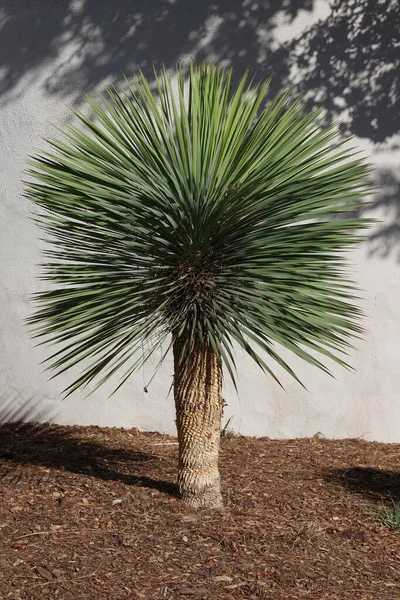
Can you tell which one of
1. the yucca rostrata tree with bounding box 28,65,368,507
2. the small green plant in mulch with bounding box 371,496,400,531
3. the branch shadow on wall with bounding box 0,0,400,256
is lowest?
the small green plant in mulch with bounding box 371,496,400,531

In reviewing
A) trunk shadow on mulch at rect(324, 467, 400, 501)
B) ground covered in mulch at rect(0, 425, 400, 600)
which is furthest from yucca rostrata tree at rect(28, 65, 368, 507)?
trunk shadow on mulch at rect(324, 467, 400, 501)

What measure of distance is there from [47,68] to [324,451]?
3305 mm

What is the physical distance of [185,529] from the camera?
3879mm

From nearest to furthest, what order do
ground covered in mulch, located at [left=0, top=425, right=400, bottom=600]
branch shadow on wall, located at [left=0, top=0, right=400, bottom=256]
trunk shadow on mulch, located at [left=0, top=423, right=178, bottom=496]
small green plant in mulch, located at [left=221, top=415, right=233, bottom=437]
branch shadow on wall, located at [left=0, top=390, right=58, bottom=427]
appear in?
1. ground covered in mulch, located at [left=0, top=425, right=400, bottom=600]
2. trunk shadow on mulch, located at [left=0, top=423, right=178, bottom=496]
3. branch shadow on wall, located at [left=0, top=0, right=400, bottom=256]
4. small green plant in mulch, located at [left=221, top=415, right=233, bottom=437]
5. branch shadow on wall, located at [left=0, top=390, right=58, bottom=427]

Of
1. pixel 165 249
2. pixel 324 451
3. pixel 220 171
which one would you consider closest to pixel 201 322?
Result: pixel 165 249

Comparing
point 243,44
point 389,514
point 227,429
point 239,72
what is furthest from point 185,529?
point 243,44

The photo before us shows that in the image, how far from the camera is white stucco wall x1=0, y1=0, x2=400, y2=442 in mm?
5781

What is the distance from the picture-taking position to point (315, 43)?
5.79 metres

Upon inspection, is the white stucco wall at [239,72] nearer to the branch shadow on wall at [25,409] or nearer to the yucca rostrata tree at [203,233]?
the branch shadow on wall at [25,409]

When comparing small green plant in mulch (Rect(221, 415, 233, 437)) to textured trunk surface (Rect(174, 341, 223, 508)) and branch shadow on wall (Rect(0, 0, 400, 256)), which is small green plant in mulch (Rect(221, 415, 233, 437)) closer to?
textured trunk surface (Rect(174, 341, 223, 508))

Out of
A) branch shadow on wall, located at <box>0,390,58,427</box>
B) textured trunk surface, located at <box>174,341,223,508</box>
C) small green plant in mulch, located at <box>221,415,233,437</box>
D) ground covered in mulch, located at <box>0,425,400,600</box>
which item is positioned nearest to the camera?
ground covered in mulch, located at <box>0,425,400,600</box>

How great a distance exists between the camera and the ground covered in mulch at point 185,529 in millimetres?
3395

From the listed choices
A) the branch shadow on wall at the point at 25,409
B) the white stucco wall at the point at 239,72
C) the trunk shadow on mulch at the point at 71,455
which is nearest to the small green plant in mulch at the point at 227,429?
the white stucco wall at the point at 239,72

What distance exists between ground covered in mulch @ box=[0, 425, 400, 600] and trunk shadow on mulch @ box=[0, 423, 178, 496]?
0.5 inches
